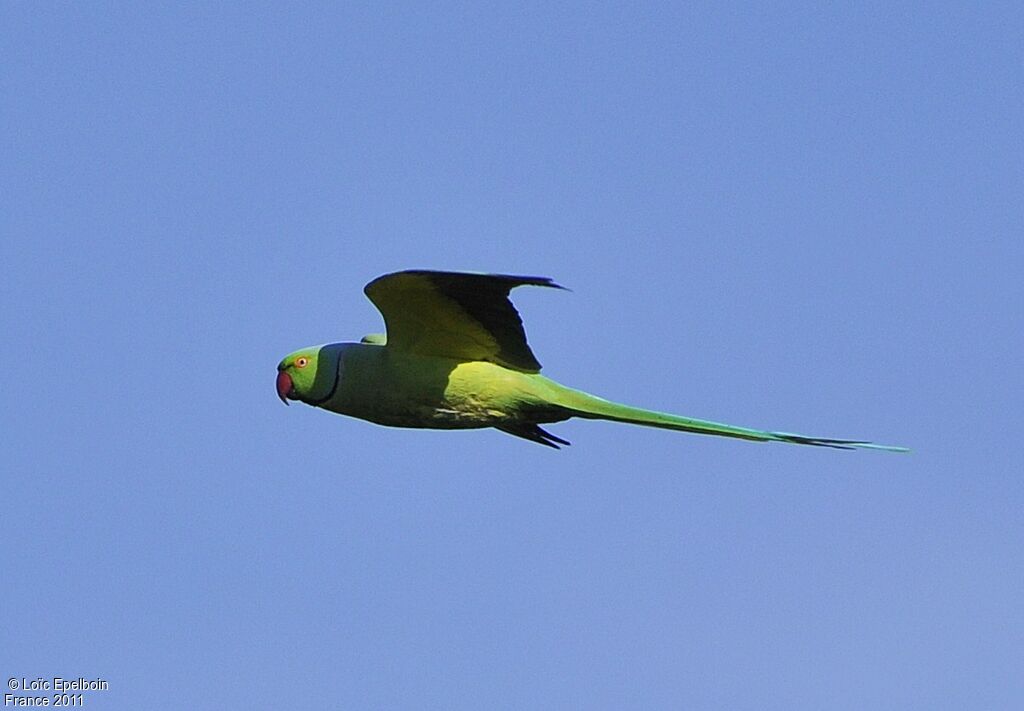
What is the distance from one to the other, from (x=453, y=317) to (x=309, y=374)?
1.32 m

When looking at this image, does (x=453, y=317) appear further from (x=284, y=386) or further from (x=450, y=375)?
(x=284, y=386)

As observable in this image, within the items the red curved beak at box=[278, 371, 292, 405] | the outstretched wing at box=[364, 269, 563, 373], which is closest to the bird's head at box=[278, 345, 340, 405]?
the red curved beak at box=[278, 371, 292, 405]

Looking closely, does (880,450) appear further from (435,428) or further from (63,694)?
(63,694)

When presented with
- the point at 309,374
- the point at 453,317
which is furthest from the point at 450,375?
the point at 309,374

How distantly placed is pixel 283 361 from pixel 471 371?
5.23 ft

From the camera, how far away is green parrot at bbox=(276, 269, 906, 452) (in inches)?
465

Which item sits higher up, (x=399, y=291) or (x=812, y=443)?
(x=399, y=291)

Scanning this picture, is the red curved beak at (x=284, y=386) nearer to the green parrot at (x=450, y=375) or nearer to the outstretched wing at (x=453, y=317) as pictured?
the green parrot at (x=450, y=375)

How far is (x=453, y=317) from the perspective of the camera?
1191 centimetres

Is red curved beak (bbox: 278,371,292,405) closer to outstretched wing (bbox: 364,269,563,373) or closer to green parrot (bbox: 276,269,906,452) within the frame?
green parrot (bbox: 276,269,906,452)

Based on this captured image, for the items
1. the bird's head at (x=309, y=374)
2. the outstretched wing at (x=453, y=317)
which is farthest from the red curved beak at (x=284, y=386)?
the outstretched wing at (x=453, y=317)

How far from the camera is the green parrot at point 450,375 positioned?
38.8 feet

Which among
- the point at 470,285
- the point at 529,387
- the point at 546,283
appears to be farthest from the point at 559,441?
the point at 546,283

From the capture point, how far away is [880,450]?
11516 mm
